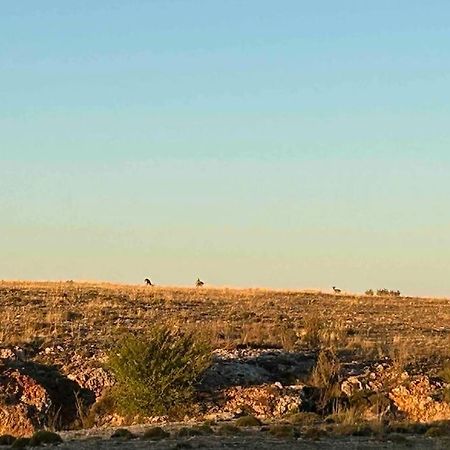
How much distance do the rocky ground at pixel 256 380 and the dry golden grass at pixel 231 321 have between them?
95 mm

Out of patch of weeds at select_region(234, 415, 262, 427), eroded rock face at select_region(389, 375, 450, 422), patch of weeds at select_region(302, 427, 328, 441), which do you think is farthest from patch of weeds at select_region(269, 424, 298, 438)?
eroded rock face at select_region(389, 375, 450, 422)

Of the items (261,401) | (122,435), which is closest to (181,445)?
(122,435)

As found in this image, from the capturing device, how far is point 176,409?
27734mm

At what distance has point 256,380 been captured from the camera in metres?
30.0

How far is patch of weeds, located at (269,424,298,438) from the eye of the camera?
72.0 ft

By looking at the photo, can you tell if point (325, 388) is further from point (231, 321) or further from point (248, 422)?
point (231, 321)

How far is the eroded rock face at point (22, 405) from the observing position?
91.1ft

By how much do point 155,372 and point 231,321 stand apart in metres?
15.5

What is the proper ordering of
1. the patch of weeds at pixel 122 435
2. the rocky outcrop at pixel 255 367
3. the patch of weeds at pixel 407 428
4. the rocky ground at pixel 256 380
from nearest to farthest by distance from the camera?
the patch of weeds at pixel 122 435 → the rocky ground at pixel 256 380 → the patch of weeds at pixel 407 428 → the rocky outcrop at pixel 255 367

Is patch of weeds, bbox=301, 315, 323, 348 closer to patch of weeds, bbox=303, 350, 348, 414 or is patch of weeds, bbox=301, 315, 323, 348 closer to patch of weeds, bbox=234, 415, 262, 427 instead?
patch of weeds, bbox=303, 350, 348, 414

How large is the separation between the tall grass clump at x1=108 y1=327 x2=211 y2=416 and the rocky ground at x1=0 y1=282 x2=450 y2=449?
1.75ft

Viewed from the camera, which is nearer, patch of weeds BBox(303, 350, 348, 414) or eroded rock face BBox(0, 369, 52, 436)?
eroded rock face BBox(0, 369, 52, 436)

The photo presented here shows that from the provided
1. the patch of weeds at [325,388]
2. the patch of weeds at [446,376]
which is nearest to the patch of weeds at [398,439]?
the patch of weeds at [325,388]

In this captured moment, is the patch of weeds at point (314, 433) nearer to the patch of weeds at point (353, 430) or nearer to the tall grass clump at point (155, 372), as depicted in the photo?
the patch of weeds at point (353, 430)
